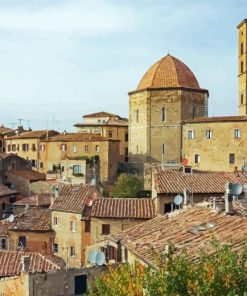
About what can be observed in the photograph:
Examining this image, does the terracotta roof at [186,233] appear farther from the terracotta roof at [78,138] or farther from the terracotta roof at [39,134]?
the terracotta roof at [39,134]

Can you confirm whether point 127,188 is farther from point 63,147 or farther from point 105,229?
point 105,229

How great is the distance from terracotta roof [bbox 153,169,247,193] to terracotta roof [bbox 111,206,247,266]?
9615 millimetres

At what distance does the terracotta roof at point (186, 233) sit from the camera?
15812 millimetres

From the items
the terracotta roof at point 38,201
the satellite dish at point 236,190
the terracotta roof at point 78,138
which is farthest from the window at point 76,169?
the satellite dish at point 236,190

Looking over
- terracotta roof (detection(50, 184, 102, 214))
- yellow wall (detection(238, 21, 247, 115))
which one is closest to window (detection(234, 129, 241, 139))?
yellow wall (detection(238, 21, 247, 115))

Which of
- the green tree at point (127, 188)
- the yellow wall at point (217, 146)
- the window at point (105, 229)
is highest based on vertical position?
the yellow wall at point (217, 146)

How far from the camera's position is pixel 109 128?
249 ft

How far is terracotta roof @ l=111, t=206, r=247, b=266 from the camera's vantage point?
15.8 metres

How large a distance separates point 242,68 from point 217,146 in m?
15.5

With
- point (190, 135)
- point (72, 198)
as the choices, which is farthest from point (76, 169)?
point (72, 198)

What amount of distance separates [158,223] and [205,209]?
1812 mm

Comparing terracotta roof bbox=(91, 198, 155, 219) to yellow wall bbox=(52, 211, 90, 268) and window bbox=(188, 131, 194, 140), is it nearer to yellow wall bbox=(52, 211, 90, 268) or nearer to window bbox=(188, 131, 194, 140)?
yellow wall bbox=(52, 211, 90, 268)

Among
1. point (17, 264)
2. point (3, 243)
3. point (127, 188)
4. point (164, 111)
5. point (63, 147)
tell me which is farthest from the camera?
point (63, 147)

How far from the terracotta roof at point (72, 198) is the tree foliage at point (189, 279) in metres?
24.3
